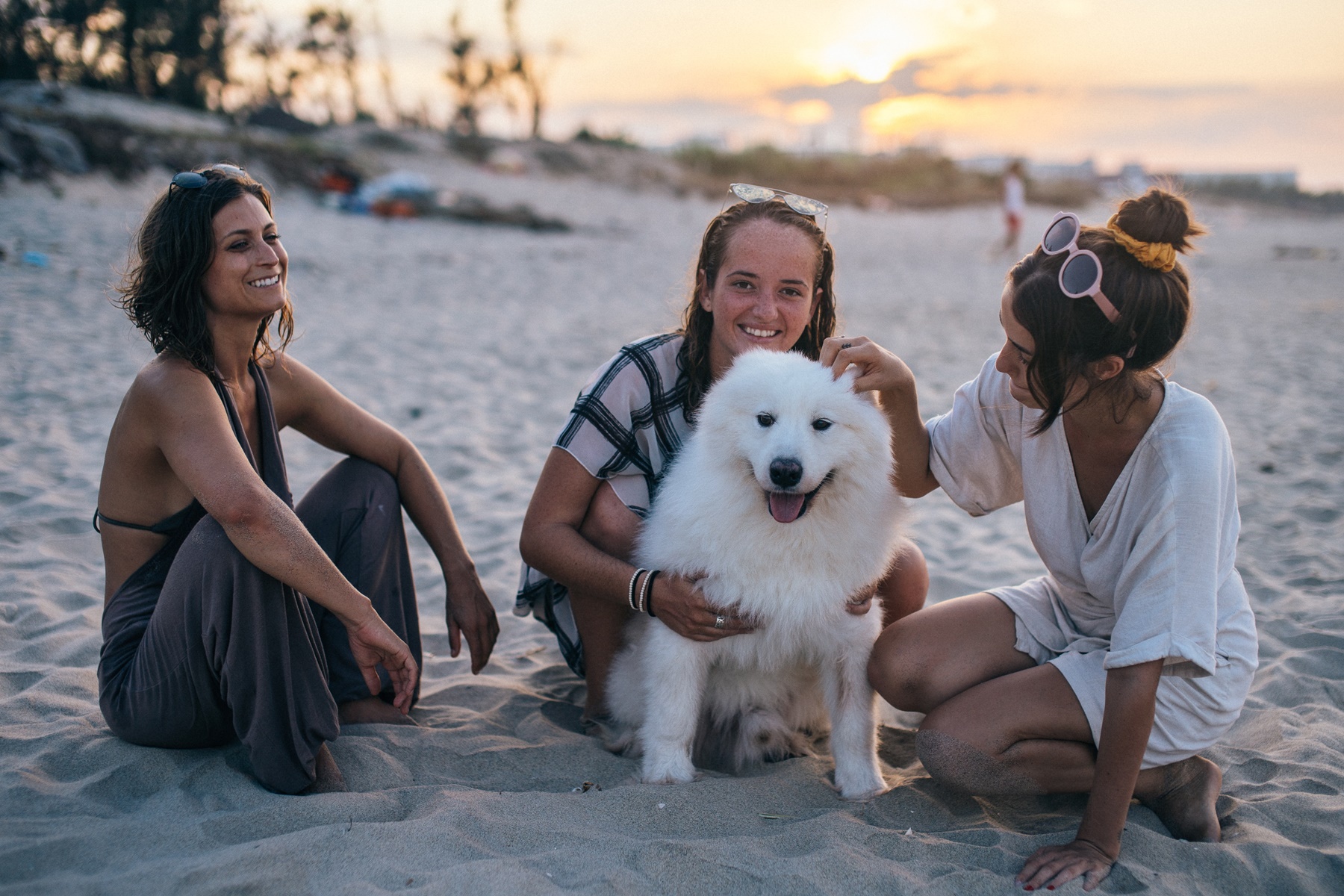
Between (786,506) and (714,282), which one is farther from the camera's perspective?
(714,282)

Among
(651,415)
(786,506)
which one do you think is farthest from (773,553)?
(651,415)

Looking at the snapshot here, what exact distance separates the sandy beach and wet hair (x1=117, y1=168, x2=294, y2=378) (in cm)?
46

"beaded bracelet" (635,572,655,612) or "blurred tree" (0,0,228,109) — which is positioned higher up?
"blurred tree" (0,0,228,109)

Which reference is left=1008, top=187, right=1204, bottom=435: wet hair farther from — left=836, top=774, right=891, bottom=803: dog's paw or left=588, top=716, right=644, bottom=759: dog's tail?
left=588, top=716, right=644, bottom=759: dog's tail

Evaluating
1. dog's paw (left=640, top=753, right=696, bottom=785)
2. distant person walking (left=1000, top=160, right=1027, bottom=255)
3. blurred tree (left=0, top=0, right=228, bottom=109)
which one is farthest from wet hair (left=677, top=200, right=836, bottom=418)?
blurred tree (left=0, top=0, right=228, bottom=109)

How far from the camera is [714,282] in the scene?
253cm

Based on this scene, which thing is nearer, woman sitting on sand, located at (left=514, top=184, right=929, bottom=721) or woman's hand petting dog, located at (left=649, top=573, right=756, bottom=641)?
woman's hand petting dog, located at (left=649, top=573, right=756, bottom=641)

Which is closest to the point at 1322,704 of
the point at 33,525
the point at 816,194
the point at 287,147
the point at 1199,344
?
the point at 33,525

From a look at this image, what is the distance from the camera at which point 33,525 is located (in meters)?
3.32

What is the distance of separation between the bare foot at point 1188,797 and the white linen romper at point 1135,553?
0.08m

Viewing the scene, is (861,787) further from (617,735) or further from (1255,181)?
(1255,181)

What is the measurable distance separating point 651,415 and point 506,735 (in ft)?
3.17

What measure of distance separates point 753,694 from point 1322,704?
5.42 ft

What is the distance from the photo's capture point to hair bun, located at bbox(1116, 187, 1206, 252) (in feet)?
5.56
